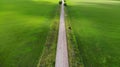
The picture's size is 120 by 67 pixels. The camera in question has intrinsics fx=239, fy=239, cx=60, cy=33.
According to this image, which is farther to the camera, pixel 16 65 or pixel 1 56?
pixel 1 56

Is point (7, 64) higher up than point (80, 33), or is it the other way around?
point (80, 33)

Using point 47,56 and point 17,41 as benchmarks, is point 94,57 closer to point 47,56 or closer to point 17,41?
point 47,56

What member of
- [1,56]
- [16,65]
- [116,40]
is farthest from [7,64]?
[116,40]

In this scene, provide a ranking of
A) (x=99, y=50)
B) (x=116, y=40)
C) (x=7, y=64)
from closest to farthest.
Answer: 1. (x=7, y=64)
2. (x=99, y=50)
3. (x=116, y=40)

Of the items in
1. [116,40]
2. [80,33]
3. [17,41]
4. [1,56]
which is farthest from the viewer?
[80,33]

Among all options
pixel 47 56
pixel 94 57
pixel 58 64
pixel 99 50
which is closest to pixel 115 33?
pixel 99 50

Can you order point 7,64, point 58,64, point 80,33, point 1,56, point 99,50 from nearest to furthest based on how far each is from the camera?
point 58,64 → point 7,64 → point 1,56 → point 99,50 → point 80,33

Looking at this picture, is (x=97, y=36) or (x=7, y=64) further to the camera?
(x=97, y=36)

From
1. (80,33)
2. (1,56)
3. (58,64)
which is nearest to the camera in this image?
(58,64)

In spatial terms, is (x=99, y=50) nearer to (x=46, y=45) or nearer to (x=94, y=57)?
(x=94, y=57)
